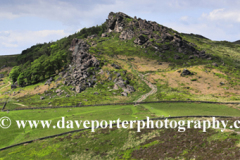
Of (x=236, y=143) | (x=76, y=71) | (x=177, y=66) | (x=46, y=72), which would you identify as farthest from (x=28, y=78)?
(x=236, y=143)

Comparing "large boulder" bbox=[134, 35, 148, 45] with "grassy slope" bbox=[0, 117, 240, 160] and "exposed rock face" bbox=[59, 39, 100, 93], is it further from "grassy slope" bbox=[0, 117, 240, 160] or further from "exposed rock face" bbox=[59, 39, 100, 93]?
"grassy slope" bbox=[0, 117, 240, 160]

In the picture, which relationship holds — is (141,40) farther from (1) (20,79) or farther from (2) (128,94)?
(1) (20,79)

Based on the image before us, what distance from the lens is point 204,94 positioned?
8906 centimetres

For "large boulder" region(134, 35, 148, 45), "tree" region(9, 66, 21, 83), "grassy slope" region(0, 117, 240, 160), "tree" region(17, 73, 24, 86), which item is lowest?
"grassy slope" region(0, 117, 240, 160)

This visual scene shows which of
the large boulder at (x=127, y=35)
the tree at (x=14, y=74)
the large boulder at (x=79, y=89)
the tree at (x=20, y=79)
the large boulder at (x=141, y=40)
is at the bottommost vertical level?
the large boulder at (x=79, y=89)

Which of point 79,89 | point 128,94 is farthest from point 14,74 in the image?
point 128,94

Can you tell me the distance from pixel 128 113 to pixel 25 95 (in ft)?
260

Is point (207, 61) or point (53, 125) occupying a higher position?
point (207, 61)

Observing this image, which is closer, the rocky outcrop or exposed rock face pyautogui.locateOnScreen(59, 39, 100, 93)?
exposed rock face pyautogui.locateOnScreen(59, 39, 100, 93)

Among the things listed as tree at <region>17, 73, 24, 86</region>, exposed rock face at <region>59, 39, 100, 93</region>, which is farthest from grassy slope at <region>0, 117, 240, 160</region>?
tree at <region>17, 73, 24, 86</region>

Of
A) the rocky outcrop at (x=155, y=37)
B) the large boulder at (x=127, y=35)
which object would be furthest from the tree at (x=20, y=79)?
the large boulder at (x=127, y=35)

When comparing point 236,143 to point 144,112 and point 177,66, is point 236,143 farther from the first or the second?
point 177,66

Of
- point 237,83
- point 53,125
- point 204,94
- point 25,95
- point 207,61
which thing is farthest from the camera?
point 207,61

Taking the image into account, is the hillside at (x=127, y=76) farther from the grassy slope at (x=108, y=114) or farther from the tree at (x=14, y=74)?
the grassy slope at (x=108, y=114)
